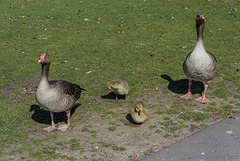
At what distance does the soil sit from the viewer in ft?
20.0

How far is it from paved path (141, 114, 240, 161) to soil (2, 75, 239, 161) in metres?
0.20

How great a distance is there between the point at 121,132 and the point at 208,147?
1948 millimetres

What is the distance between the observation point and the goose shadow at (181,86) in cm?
923

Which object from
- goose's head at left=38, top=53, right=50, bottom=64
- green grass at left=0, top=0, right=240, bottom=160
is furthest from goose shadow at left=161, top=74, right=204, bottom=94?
goose's head at left=38, top=53, right=50, bottom=64

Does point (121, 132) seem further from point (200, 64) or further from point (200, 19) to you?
point (200, 19)

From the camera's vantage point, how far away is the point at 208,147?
6109 mm

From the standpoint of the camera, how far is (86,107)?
8258 millimetres

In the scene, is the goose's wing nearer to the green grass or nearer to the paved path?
the green grass

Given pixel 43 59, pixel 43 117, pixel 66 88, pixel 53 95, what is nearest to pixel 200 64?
pixel 66 88

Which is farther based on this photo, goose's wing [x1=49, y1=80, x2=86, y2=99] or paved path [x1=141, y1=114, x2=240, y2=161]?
goose's wing [x1=49, y1=80, x2=86, y2=99]

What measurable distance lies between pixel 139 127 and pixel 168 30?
890 cm

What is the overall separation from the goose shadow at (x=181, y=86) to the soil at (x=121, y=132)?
0.66 metres

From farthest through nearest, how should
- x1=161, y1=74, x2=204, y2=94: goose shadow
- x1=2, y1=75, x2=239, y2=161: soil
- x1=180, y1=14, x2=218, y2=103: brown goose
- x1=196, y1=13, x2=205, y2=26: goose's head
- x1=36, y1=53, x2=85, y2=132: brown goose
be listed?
1. x1=161, y1=74, x2=204, y2=94: goose shadow
2. x1=196, y1=13, x2=205, y2=26: goose's head
3. x1=180, y1=14, x2=218, y2=103: brown goose
4. x1=36, y1=53, x2=85, y2=132: brown goose
5. x1=2, y1=75, x2=239, y2=161: soil

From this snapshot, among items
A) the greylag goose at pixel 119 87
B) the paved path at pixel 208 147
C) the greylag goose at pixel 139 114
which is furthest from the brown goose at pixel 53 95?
the paved path at pixel 208 147
